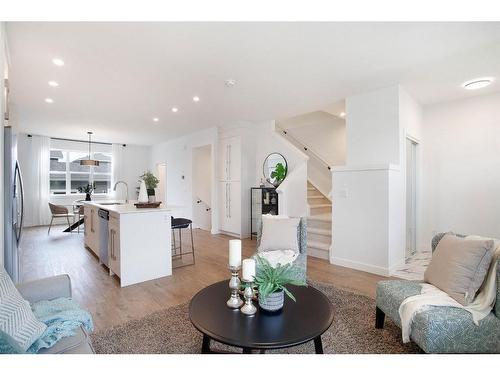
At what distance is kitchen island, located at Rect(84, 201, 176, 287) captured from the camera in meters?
3.00

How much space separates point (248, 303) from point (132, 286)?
2.09 m

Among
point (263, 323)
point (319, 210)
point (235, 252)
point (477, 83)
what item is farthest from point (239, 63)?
point (319, 210)

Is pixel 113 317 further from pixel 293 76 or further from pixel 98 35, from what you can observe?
pixel 293 76

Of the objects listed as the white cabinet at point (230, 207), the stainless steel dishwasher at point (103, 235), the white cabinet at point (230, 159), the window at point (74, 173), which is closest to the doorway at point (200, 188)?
the white cabinet at point (230, 207)

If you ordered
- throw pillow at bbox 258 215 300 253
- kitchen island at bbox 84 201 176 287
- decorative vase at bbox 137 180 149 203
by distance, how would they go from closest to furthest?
1. throw pillow at bbox 258 215 300 253
2. kitchen island at bbox 84 201 176 287
3. decorative vase at bbox 137 180 149 203

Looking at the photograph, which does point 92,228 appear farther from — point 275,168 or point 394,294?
point 394,294

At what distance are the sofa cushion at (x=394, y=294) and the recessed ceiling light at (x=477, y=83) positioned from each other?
10.0ft

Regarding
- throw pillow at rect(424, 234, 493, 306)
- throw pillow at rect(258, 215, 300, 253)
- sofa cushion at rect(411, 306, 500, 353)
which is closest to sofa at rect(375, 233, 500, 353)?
sofa cushion at rect(411, 306, 500, 353)

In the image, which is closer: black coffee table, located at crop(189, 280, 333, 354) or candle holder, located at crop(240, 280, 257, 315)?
black coffee table, located at crop(189, 280, 333, 354)

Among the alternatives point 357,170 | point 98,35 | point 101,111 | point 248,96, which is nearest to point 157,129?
point 101,111

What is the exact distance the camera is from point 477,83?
11.0ft

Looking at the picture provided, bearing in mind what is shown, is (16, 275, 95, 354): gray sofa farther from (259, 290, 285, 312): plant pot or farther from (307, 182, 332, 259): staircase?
(307, 182, 332, 259): staircase

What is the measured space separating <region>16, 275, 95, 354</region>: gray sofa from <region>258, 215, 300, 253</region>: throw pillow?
1.86 m
